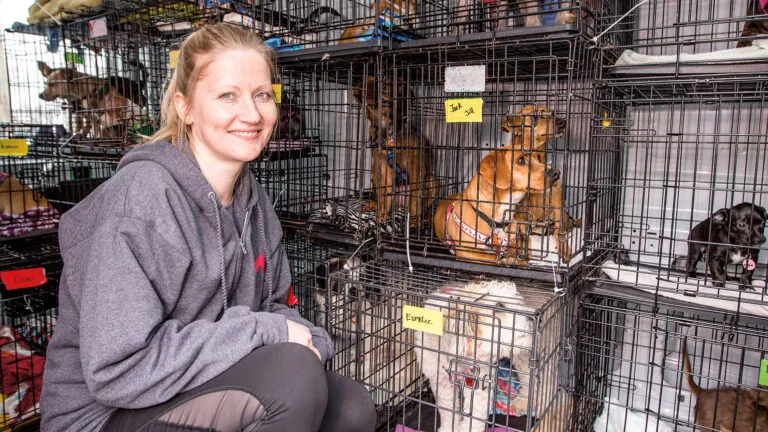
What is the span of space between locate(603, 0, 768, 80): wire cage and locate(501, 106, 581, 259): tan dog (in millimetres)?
361

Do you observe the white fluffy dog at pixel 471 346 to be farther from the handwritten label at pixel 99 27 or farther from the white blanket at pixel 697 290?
the handwritten label at pixel 99 27

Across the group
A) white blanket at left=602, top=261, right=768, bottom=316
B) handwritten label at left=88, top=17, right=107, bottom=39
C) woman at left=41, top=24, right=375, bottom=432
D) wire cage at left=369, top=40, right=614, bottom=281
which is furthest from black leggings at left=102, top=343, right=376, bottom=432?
handwritten label at left=88, top=17, right=107, bottom=39

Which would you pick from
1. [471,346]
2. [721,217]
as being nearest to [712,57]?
[721,217]

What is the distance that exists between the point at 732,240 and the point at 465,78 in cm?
128

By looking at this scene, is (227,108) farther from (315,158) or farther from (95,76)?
(95,76)

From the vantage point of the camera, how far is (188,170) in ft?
4.69

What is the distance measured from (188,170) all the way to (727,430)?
2.35m

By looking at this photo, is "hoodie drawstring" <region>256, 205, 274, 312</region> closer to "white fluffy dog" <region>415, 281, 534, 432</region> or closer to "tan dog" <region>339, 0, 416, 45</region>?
→ "white fluffy dog" <region>415, 281, 534, 432</region>

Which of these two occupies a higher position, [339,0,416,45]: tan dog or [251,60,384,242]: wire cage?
[339,0,416,45]: tan dog

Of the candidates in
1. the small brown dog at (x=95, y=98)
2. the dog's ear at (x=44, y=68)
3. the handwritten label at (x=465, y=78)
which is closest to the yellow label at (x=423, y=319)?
the handwritten label at (x=465, y=78)

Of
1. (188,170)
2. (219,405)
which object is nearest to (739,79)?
(188,170)

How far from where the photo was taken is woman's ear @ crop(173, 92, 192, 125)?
153 cm

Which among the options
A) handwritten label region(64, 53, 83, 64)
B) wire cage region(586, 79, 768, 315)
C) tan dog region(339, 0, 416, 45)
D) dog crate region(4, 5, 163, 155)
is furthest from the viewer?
handwritten label region(64, 53, 83, 64)

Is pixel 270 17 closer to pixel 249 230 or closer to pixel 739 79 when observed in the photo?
pixel 249 230
